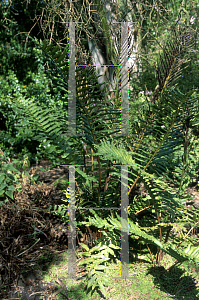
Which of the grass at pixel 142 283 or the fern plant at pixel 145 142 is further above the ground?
the fern plant at pixel 145 142

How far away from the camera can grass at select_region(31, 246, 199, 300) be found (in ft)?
5.79

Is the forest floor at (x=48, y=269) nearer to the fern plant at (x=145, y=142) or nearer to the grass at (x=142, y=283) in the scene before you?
the grass at (x=142, y=283)

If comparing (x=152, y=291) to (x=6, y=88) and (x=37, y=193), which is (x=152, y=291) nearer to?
(x=37, y=193)

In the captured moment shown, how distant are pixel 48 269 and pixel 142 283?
2.44 ft

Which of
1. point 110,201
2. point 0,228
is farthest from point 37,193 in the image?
point 110,201

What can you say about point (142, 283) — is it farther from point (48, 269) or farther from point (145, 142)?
point (145, 142)

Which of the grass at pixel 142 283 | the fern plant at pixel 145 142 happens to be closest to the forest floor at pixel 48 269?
the grass at pixel 142 283

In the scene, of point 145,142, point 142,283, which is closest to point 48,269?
point 142,283

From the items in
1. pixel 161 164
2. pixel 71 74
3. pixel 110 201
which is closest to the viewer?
pixel 71 74

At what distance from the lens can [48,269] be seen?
6.84 feet

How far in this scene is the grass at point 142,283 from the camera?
69.5 inches

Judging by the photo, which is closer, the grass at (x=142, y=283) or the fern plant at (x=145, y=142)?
the fern plant at (x=145, y=142)

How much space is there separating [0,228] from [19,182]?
782 mm

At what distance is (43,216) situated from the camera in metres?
2.51
